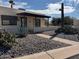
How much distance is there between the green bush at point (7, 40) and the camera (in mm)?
11584

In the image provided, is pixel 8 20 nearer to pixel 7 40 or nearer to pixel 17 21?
pixel 17 21

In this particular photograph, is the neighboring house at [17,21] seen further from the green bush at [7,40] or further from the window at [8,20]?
the green bush at [7,40]

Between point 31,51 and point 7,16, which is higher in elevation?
point 7,16

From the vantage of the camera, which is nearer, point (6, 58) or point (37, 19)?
point (6, 58)

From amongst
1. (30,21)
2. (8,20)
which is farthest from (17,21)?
(30,21)

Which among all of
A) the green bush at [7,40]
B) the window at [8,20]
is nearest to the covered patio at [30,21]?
the window at [8,20]

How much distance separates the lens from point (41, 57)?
33.1 feet

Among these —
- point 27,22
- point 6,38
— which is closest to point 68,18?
point 27,22

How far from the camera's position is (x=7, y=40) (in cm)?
1198

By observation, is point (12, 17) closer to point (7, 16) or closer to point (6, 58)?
point (7, 16)

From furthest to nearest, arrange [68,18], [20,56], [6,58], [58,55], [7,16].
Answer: [68,18]
[7,16]
[58,55]
[20,56]
[6,58]

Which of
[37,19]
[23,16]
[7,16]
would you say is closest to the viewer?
[7,16]

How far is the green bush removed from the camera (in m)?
11.6

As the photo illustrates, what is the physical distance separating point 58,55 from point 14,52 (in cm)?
284
